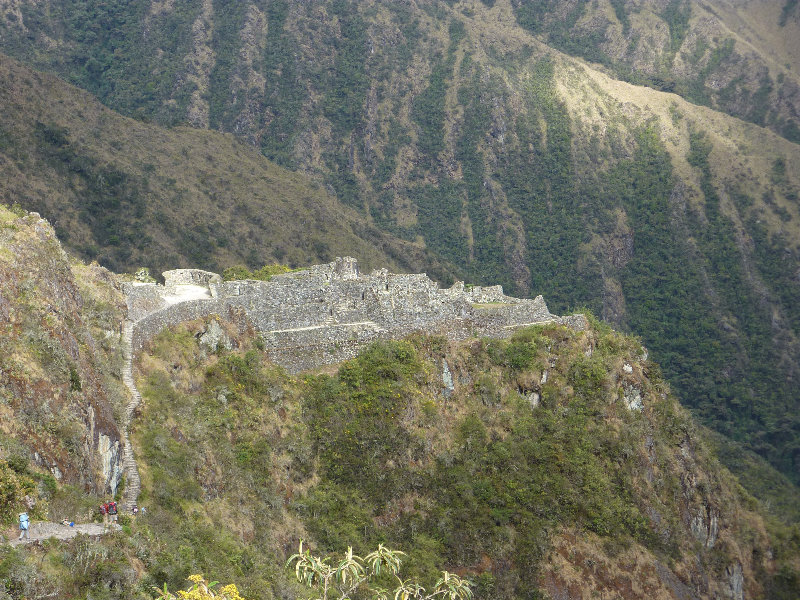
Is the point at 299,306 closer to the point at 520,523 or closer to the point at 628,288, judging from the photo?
the point at 520,523

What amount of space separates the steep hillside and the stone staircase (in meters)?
60.9

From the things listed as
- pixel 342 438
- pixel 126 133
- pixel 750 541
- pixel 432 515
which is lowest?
pixel 126 133

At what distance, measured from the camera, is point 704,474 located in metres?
52.1

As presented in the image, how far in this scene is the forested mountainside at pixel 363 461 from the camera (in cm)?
2269

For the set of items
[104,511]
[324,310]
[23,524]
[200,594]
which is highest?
[200,594]

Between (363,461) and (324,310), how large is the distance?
7258 millimetres

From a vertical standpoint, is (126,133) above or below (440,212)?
above

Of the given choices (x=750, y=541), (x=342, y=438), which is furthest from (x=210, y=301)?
(x=750, y=541)

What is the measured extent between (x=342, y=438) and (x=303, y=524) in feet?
15.1

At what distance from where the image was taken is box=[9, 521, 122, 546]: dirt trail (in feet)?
64.3

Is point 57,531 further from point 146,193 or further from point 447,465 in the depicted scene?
point 146,193

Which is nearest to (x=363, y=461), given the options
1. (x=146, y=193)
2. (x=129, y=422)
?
(x=129, y=422)

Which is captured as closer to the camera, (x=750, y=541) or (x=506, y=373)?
(x=506, y=373)

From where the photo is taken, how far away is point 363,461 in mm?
38031
